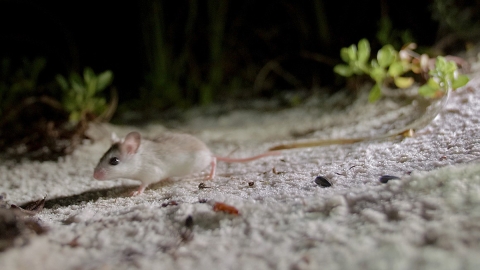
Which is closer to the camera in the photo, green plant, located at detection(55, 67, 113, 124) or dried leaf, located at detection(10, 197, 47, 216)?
dried leaf, located at detection(10, 197, 47, 216)

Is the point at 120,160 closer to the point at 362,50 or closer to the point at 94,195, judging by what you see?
the point at 94,195

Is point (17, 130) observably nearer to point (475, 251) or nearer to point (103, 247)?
point (103, 247)

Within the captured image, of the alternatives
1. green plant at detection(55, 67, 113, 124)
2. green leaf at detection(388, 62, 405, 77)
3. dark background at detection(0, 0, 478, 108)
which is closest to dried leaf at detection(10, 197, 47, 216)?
green plant at detection(55, 67, 113, 124)

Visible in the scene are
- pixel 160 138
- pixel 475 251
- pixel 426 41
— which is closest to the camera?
pixel 475 251

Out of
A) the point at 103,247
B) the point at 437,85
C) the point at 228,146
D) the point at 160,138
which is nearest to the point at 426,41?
the point at 437,85

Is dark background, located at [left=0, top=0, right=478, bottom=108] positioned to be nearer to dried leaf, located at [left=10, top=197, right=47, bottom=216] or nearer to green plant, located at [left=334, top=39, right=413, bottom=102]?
green plant, located at [left=334, top=39, right=413, bottom=102]

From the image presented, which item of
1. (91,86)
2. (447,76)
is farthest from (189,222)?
(91,86)

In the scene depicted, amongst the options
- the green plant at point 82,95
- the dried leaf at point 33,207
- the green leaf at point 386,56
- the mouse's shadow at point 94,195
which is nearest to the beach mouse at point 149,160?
the mouse's shadow at point 94,195
